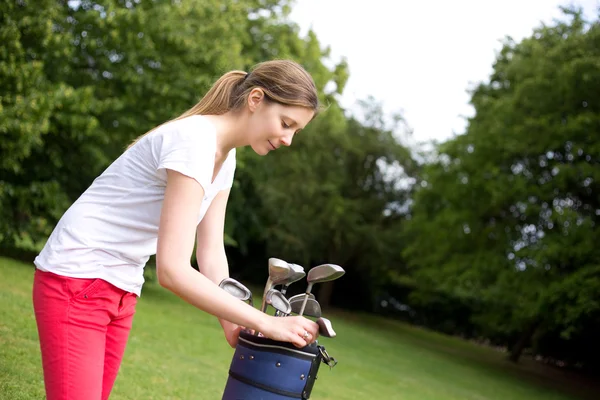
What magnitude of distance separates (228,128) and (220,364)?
802 cm

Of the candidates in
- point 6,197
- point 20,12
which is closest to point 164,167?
point 20,12

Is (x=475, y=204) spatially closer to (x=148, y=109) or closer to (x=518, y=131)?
(x=518, y=131)

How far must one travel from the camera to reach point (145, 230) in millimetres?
2559

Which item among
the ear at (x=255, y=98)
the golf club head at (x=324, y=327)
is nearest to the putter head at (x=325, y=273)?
the golf club head at (x=324, y=327)

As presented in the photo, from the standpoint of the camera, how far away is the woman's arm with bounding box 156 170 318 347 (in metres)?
2.31

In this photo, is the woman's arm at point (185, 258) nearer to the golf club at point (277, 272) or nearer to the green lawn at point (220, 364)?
the golf club at point (277, 272)

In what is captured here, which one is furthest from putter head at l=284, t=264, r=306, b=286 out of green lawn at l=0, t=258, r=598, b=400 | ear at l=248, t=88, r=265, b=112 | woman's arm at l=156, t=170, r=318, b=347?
green lawn at l=0, t=258, r=598, b=400

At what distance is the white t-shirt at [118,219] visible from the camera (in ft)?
8.18

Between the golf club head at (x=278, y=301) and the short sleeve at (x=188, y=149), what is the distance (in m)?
0.54

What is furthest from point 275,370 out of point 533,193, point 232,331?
point 533,193

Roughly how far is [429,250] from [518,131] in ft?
18.0

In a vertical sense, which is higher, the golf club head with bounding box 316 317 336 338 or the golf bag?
the golf club head with bounding box 316 317 336 338

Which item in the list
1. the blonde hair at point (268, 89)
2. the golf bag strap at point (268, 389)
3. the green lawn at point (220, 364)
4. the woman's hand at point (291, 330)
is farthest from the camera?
the green lawn at point (220, 364)

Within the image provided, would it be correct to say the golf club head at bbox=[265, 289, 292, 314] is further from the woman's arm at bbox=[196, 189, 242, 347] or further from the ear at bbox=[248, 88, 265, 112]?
the ear at bbox=[248, 88, 265, 112]
